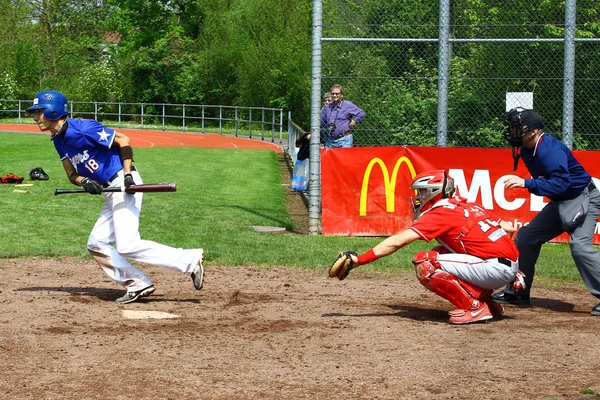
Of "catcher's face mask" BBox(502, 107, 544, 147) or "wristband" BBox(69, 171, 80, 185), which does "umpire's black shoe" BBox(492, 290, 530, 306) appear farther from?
"wristband" BBox(69, 171, 80, 185)

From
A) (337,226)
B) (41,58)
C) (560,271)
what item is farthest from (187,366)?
(41,58)

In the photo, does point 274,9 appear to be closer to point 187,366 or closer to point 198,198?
point 198,198

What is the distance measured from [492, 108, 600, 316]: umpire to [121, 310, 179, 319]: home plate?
346 centimetres

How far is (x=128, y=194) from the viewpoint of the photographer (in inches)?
341

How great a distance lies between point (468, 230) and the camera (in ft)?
25.8

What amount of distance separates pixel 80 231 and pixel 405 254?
4.93 m

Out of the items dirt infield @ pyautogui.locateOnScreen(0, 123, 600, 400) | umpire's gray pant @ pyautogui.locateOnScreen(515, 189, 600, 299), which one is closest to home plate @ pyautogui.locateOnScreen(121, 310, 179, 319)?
dirt infield @ pyautogui.locateOnScreen(0, 123, 600, 400)

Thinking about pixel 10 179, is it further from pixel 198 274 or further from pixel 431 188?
pixel 431 188

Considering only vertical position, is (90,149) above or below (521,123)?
below

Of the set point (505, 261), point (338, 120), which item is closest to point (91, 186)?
point (505, 261)

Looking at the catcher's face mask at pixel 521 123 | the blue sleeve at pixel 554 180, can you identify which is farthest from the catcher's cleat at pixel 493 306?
the catcher's face mask at pixel 521 123

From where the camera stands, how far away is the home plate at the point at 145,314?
27.0 ft

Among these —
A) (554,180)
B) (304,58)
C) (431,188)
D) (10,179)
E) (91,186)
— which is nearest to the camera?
(431,188)

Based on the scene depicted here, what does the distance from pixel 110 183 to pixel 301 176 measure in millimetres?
10363
